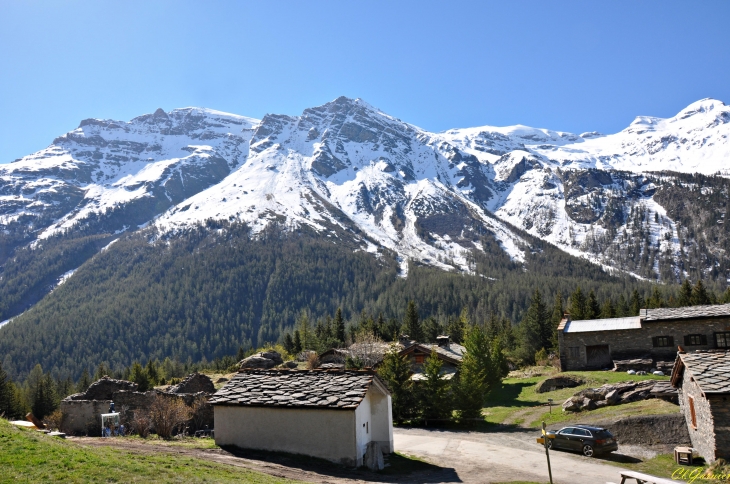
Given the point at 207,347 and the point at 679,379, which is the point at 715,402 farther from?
the point at 207,347

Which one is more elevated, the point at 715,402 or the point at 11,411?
the point at 715,402

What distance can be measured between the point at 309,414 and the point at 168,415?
1017 cm

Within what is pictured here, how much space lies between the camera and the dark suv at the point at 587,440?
87.5ft

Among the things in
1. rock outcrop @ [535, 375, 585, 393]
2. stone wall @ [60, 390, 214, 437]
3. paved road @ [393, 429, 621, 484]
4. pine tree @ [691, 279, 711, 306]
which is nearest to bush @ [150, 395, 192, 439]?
stone wall @ [60, 390, 214, 437]

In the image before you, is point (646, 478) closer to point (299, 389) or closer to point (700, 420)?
point (700, 420)

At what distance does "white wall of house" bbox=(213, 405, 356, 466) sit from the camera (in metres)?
22.5

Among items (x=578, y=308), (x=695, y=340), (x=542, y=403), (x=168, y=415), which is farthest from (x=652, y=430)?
(x=578, y=308)

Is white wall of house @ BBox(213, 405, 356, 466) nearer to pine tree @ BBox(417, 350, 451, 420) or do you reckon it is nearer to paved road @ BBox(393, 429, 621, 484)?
paved road @ BBox(393, 429, 621, 484)

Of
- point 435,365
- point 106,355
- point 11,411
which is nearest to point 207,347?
point 106,355

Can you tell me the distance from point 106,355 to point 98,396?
5967 inches

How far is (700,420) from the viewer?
75.7 ft

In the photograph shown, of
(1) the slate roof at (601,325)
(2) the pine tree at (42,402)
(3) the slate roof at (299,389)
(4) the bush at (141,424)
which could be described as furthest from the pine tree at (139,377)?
(1) the slate roof at (601,325)

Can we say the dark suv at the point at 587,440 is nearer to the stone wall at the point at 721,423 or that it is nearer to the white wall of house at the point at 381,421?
the stone wall at the point at 721,423

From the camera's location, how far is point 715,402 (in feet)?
68.7
